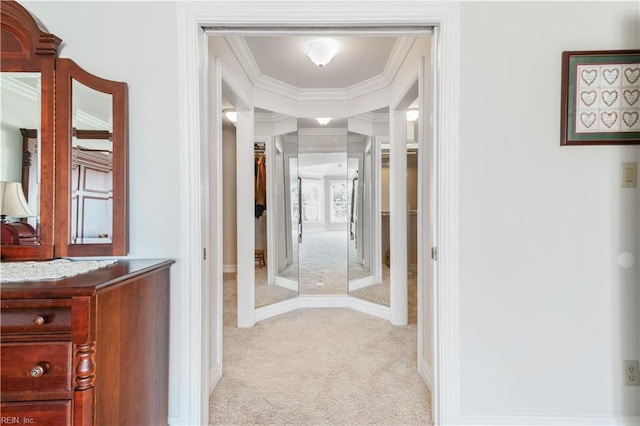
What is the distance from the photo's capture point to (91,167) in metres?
1.43

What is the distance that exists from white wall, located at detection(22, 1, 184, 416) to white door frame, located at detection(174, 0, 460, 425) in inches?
1.8

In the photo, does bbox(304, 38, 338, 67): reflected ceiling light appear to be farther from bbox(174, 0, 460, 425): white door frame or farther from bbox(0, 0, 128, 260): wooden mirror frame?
bbox(0, 0, 128, 260): wooden mirror frame

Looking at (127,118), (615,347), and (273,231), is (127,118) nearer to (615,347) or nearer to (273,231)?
(273,231)

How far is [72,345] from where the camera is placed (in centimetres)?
97

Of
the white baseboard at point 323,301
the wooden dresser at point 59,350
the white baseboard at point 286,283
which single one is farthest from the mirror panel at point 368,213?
the wooden dresser at point 59,350

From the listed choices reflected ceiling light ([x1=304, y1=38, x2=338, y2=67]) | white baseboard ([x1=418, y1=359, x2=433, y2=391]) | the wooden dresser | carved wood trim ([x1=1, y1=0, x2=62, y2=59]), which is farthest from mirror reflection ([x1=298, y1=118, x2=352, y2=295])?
the wooden dresser

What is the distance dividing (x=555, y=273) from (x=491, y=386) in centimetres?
63

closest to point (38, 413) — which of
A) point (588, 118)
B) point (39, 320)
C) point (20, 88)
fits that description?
point (39, 320)

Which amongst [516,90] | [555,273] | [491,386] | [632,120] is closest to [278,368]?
[491,386]

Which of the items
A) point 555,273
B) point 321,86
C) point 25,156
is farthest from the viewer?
point 321,86

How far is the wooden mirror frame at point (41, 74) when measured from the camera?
1375 millimetres

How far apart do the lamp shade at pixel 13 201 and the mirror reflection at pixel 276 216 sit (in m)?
1.95

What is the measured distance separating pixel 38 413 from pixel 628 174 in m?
2.55

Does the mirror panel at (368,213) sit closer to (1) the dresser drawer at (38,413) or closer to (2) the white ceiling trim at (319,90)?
(2) the white ceiling trim at (319,90)
